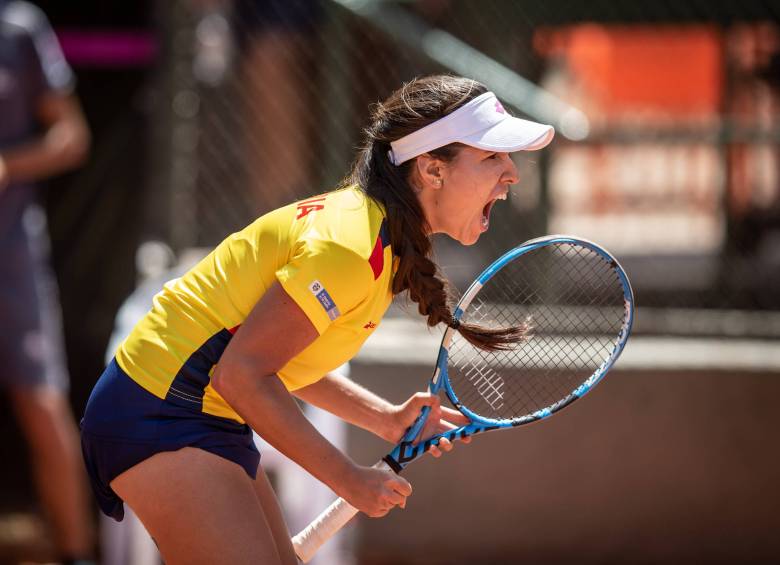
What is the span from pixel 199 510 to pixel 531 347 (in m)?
1.19

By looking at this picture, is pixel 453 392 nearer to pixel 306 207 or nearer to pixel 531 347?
pixel 531 347

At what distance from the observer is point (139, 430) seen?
259 cm

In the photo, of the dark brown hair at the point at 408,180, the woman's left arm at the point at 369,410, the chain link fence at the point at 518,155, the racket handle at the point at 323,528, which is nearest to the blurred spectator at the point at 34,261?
the chain link fence at the point at 518,155

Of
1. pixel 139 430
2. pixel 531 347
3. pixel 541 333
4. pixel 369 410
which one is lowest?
pixel 541 333

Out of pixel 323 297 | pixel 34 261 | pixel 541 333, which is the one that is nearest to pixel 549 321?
pixel 541 333

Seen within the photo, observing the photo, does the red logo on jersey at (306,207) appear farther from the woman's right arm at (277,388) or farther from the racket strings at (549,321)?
the racket strings at (549,321)

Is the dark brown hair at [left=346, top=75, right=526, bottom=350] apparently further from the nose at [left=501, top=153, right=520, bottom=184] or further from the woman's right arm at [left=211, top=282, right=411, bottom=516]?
the woman's right arm at [left=211, top=282, right=411, bottom=516]

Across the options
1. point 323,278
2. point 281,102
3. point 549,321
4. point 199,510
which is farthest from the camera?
point 281,102

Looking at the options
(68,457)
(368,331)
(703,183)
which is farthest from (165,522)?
(703,183)

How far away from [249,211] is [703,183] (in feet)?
7.99

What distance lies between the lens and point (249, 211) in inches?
217

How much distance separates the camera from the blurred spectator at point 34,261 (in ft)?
14.8

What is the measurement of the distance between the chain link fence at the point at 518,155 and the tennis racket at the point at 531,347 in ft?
0.95

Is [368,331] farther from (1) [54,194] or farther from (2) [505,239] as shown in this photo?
(1) [54,194]
